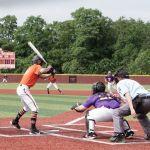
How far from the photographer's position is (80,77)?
56.5 metres

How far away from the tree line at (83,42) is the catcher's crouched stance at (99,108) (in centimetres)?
6616

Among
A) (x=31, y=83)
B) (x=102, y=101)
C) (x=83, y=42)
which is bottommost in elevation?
(x=102, y=101)

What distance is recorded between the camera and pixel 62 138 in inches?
413

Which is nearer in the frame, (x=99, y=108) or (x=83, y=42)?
(x=99, y=108)

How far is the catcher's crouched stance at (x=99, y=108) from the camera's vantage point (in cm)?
1041

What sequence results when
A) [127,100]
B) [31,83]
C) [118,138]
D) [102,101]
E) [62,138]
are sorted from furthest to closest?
[31,83], [102,101], [62,138], [118,138], [127,100]

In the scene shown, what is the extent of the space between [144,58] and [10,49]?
1232 inches

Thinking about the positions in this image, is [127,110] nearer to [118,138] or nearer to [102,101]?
[118,138]

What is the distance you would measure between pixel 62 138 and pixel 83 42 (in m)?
71.7

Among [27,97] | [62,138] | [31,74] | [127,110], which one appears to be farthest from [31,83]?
[127,110]

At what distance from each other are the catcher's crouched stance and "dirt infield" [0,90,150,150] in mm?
251

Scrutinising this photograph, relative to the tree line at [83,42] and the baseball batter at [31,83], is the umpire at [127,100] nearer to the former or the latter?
the baseball batter at [31,83]

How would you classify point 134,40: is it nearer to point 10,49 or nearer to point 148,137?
point 10,49

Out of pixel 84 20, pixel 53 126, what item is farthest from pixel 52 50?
pixel 53 126
